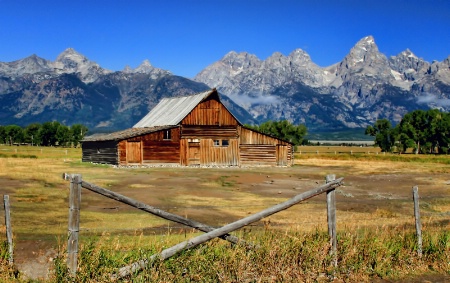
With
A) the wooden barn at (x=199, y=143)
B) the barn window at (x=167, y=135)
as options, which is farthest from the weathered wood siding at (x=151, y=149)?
the barn window at (x=167, y=135)

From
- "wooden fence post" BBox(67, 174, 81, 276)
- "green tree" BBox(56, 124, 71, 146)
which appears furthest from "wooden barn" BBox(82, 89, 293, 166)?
"green tree" BBox(56, 124, 71, 146)

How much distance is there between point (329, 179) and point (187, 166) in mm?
50998

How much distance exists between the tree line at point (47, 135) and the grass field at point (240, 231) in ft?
433

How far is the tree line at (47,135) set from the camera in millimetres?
168250

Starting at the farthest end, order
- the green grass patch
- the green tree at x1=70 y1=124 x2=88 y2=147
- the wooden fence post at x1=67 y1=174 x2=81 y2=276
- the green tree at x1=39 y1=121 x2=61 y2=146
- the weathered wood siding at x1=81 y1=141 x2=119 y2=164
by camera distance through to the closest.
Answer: the green tree at x1=39 y1=121 x2=61 y2=146 → the green tree at x1=70 y1=124 x2=88 y2=147 → the weathered wood siding at x1=81 y1=141 x2=119 y2=164 → the green grass patch → the wooden fence post at x1=67 y1=174 x2=81 y2=276

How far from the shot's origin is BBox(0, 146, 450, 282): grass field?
9836 millimetres

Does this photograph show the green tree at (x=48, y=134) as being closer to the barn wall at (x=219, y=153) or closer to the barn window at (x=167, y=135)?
the barn window at (x=167, y=135)

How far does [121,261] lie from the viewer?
9562mm

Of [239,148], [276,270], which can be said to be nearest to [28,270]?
[276,270]

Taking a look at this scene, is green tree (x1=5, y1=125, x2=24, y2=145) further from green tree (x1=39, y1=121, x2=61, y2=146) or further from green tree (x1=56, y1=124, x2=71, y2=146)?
green tree (x1=56, y1=124, x2=71, y2=146)

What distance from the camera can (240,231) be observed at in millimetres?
11180

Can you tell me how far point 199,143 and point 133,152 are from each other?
819cm

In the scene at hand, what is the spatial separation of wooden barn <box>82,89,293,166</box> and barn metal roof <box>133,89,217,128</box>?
0.06 m

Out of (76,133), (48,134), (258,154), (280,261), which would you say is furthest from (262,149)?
(48,134)
